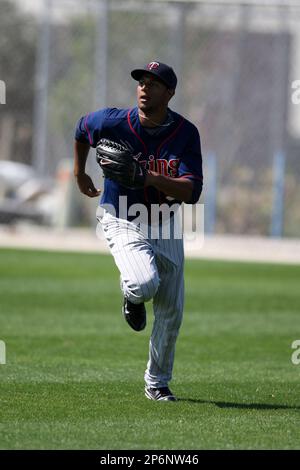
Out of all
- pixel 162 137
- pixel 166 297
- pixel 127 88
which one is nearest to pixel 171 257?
pixel 166 297

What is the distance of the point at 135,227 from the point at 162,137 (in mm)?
607

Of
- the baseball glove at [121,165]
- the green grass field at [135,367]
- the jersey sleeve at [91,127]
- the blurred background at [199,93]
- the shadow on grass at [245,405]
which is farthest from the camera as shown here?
the blurred background at [199,93]

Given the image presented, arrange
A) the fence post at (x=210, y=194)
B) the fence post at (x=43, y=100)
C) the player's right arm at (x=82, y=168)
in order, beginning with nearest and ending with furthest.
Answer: the player's right arm at (x=82, y=168) < the fence post at (x=210, y=194) < the fence post at (x=43, y=100)

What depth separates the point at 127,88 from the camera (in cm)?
2272

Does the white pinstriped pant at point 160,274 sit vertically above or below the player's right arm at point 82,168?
below

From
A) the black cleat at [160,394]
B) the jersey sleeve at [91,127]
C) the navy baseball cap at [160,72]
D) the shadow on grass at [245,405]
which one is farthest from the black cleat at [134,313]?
the navy baseball cap at [160,72]

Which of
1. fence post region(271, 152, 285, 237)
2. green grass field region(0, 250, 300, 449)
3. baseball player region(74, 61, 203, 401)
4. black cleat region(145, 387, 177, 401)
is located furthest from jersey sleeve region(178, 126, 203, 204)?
fence post region(271, 152, 285, 237)

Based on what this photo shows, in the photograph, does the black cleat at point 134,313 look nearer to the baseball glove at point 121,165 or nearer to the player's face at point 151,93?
the baseball glove at point 121,165

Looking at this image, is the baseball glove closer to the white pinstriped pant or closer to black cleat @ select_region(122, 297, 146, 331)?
the white pinstriped pant

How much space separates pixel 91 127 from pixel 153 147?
1.43ft

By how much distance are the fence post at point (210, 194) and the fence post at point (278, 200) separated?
1.21m

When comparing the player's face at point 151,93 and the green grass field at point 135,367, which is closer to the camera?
the green grass field at point 135,367

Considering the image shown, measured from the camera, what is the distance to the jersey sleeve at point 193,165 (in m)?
6.88
